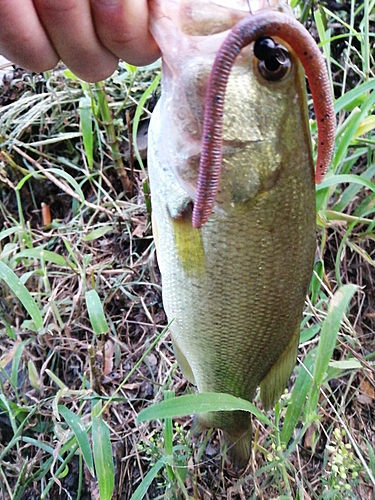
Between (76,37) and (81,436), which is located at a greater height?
(76,37)

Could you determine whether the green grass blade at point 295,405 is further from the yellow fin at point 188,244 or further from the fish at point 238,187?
the yellow fin at point 188,244

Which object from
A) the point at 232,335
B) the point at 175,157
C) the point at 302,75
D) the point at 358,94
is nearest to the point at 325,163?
the point at 302,75

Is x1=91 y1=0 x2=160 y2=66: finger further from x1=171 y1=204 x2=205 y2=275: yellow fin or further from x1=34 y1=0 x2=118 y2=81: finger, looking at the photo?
x1=171 y1=204 x2=205 y2=275: yellow fin

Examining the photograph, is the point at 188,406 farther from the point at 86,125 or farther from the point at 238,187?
the point at 86,125

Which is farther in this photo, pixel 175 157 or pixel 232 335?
pixel 232 335

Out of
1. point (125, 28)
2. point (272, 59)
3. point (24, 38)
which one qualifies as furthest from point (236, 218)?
point (24, 38)

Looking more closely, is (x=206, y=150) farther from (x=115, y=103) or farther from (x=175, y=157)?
(x=115, y=103)

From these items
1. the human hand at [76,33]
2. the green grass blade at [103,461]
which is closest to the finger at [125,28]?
the human hand at [76,33]
